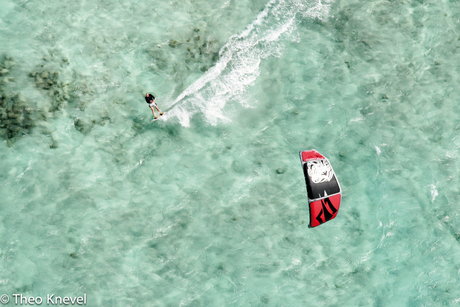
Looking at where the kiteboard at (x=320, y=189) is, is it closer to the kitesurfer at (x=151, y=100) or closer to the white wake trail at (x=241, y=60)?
the white wake trail at (x=241, y=60)

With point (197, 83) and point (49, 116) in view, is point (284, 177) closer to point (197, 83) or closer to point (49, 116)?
point (197, 83)

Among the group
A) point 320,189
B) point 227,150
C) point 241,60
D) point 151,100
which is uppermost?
point 241,60

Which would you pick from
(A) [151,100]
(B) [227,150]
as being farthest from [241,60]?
(A) [151,100]

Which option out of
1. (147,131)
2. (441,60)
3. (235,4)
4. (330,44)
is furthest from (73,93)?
(441,60)

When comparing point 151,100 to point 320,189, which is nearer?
point 151,100

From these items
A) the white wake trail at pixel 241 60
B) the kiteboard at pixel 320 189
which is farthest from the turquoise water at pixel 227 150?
the kiteboard at pixel 320 189

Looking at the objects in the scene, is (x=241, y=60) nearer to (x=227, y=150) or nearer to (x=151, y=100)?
(x=227, y=150)
